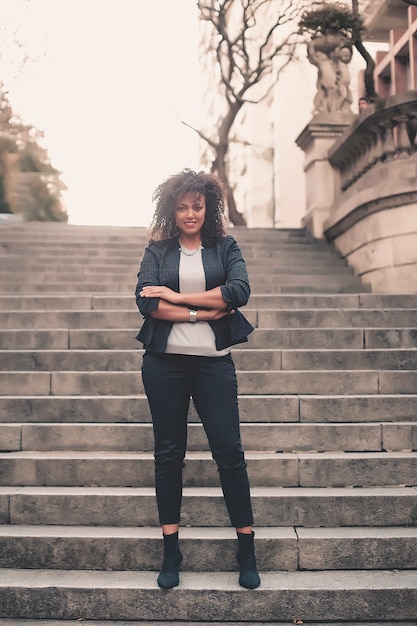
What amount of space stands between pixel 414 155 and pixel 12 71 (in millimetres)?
11971

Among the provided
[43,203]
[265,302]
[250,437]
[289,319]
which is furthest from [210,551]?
[43,203]

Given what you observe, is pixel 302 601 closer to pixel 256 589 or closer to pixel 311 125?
pixel 256 589

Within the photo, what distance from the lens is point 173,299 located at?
11.0 ft

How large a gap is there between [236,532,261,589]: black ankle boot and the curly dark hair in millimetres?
1555

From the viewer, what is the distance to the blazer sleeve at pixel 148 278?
11.0 ft

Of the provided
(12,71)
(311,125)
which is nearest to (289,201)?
(12,71)

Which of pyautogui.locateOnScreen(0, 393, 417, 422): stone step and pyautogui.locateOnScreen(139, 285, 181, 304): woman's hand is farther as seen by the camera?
pyautogui.locateOnScreen(0, 393, 417, 422): stone step

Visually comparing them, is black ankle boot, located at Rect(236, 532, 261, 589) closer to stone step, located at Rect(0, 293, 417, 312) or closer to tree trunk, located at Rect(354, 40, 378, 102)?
stone step, located at Rect(0, 293, 417, 312)

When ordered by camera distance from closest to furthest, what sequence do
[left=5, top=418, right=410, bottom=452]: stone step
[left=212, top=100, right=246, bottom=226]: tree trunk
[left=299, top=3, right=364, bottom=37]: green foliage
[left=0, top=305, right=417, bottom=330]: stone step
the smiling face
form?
1. the smiling face
2. [left=5, top=418, right=410, bottom=452]: stone step
3. [left=0, top=305, right=417, bottom=330]: stone step
4. [left=299, top=3, right=364, bottom=37]: green foliage
5. [left=212, top=100, right=246, bottom=226]: tree trunk

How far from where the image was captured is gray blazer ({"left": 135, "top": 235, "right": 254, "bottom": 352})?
11.1 ft

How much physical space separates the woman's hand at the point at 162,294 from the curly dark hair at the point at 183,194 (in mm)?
326

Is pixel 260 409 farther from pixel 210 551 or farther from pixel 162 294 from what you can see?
pixel 162 294

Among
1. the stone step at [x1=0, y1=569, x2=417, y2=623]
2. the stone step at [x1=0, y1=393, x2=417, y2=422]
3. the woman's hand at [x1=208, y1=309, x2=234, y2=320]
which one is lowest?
the stone step at [x1=0, y1=569, x2=417, y2=623]

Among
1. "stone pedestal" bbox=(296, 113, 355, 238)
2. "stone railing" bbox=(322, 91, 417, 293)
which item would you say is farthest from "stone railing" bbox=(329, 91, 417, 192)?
"stone pedestal" bbox=(296, 113, 355, 238)
